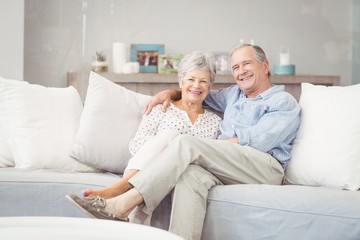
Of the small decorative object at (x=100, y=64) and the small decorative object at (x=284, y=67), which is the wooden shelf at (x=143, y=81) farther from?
the small decorative object at (x=284, y=67)

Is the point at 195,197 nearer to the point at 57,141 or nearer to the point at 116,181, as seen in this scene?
the point at 116,181

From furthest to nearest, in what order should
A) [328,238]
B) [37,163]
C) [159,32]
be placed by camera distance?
1. [159,32]
2. [37,163]
3. [328,238]

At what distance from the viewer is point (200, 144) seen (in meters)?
2.61

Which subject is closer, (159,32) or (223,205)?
(223,205)

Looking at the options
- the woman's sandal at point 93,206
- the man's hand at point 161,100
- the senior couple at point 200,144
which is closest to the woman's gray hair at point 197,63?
the senior couple at point 200,144

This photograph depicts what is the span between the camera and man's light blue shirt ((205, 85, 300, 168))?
2879mm

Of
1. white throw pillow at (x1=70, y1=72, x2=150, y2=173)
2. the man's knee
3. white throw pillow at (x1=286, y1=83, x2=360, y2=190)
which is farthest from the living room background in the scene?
the man's knee

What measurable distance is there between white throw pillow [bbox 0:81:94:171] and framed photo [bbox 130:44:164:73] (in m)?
2.22

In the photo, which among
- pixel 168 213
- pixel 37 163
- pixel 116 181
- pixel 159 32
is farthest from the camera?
pixel 159 32

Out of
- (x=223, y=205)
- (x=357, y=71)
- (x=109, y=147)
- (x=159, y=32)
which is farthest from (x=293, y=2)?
(x=223, y=205)

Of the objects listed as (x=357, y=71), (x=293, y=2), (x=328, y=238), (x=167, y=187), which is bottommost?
(x=328, y=238)

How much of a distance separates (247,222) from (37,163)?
115 centimetres

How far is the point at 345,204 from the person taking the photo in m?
2.39

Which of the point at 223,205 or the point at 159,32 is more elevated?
the point at 159,32
